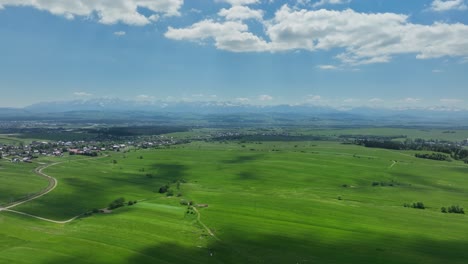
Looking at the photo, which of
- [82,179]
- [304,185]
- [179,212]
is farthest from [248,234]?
[82,179]

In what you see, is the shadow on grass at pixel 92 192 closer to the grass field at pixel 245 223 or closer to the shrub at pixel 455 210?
the grass field at pixel 245 223

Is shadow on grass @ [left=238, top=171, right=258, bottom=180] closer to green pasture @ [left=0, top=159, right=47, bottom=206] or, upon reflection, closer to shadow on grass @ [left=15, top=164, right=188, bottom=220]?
shadow on grass @ [left=15, top=164, right=188, bottom=220]

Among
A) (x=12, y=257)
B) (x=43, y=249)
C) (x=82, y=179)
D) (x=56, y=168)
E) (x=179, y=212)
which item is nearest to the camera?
(x=12, y=257)

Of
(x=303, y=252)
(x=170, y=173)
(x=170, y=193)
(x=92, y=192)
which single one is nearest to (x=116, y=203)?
(x=92, y=192)

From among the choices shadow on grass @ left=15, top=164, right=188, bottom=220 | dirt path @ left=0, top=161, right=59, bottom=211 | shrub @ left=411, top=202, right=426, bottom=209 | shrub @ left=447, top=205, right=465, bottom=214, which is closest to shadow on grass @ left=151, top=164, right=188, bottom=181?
shadow on grass @ left=15, top=164, right=188, bottom=220

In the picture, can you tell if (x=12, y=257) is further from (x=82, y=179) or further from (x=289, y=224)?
(x=82, y=179)

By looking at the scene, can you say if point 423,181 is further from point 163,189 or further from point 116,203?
point 116,203

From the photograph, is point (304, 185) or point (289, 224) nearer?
point (289, 224)

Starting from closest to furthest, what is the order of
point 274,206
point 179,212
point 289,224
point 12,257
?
1. point 12,257
2. point 289,224
3. point 179,212
4. point 274,206
